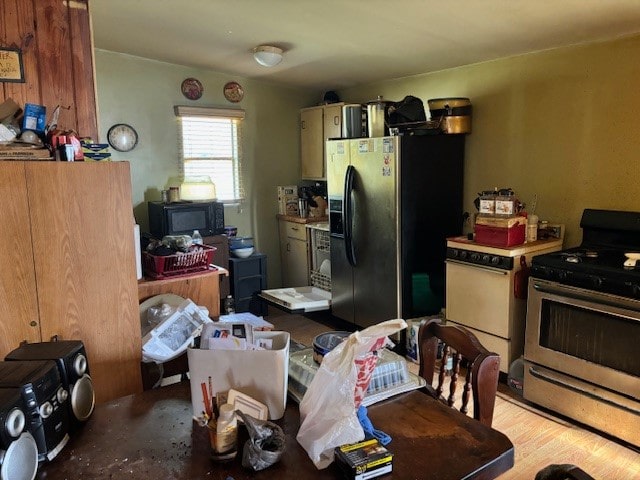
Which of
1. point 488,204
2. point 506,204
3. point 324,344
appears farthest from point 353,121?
point 324,344

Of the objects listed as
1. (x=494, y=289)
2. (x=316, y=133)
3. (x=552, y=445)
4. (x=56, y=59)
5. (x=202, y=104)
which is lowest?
(x=552, y=445)

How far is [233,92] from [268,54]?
4.32ft

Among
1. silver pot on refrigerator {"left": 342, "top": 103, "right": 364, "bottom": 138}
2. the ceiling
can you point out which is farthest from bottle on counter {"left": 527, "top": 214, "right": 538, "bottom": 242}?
silver pot on refrigerator {"left": 342, "top": 103, "right": 364, "bottom": 138}

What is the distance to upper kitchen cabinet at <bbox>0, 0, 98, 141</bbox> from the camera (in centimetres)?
216

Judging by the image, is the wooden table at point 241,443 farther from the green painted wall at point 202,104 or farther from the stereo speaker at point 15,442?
the green painted wall at point 202,104

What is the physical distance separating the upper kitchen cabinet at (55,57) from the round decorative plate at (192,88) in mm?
2282

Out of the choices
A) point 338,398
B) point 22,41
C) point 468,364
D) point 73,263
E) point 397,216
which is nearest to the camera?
point 338,398

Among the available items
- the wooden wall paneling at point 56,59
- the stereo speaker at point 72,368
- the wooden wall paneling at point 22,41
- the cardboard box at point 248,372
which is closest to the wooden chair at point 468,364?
the cardboard box at point 248,372

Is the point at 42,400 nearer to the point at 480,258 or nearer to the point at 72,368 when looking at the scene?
the point at 72,368

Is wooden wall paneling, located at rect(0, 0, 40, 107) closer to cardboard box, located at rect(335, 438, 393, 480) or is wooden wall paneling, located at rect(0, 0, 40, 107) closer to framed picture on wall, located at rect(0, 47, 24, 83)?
framed picture on wall, located at rect(0, 47, 24, 83)

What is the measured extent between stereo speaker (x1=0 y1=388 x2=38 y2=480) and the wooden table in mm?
74

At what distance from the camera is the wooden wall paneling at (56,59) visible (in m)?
2.21

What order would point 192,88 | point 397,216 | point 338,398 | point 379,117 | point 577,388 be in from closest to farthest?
point 338,398 → point 577,388 → point 397,216 → point 379,117 → point 192,88

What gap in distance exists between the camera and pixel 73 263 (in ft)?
6.77
